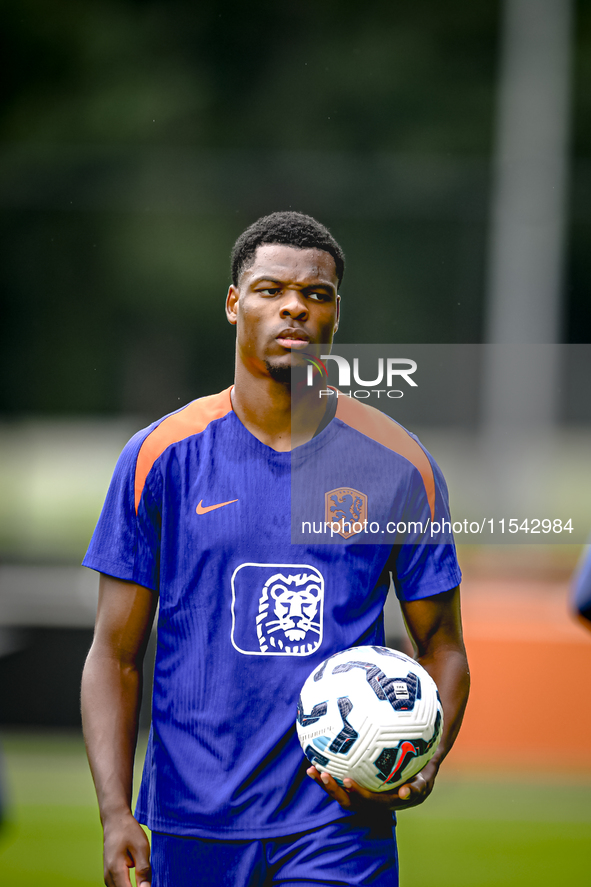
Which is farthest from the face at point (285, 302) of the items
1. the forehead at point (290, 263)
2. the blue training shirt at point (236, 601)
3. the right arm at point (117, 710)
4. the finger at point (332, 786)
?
the finger at point (332, 786)

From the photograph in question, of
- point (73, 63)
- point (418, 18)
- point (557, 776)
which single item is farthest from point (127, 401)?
point (557, 776)

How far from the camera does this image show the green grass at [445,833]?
5137mm

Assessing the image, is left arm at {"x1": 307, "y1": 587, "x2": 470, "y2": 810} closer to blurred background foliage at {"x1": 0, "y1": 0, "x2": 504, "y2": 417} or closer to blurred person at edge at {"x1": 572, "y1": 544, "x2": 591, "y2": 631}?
blurred person at edge at {"x1": 572, "y1": 544, "x2": 591, "y2": 631}

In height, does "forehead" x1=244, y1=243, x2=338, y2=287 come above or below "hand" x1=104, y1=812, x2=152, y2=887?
above

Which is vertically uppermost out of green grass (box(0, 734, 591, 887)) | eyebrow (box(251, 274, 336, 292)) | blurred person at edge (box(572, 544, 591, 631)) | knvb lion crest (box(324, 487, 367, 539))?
eyebrow (box(251, 274, 336, 292))

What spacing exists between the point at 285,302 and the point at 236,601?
72 centimetres

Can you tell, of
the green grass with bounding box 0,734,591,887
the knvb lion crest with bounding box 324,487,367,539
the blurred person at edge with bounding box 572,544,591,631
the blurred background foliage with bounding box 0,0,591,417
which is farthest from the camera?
the blurred background foliage with bounding box 0,0,591,417

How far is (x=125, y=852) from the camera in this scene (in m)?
2.32

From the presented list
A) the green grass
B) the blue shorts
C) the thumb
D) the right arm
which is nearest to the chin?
the right arm

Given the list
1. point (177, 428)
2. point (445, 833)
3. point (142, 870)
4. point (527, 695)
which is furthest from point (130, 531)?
point (445, 833)

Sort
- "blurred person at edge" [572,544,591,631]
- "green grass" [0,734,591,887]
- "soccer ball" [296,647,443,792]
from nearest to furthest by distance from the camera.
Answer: "blurred person at edge" [572,544,591,631], "soccer ball" [296,647,443,792], "green grass" [0,734,591,887]

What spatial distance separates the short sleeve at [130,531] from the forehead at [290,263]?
0.51 metres

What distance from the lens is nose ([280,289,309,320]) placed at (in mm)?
2502

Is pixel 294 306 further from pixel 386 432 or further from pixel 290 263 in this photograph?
pixel 386 432
